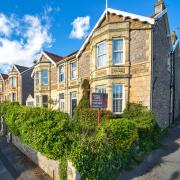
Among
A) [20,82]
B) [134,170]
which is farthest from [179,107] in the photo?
[20,82]

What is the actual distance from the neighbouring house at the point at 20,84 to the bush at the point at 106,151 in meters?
29.7

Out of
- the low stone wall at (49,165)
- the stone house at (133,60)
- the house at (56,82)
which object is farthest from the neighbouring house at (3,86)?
the low stone wall at (49,165)

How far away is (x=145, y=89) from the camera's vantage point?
1243 cm

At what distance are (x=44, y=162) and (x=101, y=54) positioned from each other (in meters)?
9.71

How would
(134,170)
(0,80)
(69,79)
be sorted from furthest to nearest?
(0,80) < (69,79) < (134,170)

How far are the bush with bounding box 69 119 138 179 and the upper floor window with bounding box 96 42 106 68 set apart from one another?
25.0ft

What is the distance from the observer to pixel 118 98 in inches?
524

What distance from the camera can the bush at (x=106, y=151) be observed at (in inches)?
234

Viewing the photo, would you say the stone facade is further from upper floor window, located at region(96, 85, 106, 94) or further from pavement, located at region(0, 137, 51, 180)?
pavement, located at region(0, 137, 51, 180)

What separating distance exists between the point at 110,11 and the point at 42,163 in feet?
42.6

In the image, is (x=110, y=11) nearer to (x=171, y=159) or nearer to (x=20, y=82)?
(x=171, y=159)

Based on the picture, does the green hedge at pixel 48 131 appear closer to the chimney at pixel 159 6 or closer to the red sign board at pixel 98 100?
the red sign board at pixel 98 100

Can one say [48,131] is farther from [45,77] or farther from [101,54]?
[45,77]

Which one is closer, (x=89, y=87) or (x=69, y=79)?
(x=89, y=87)
